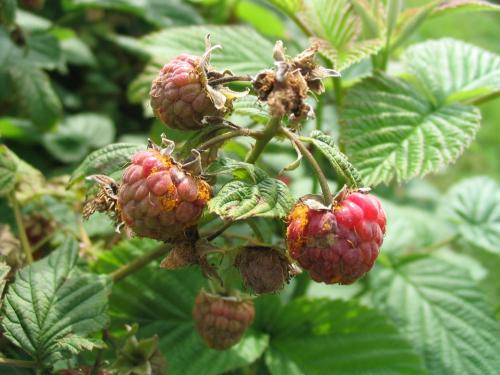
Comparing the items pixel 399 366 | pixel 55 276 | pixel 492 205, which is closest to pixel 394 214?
pixel 492 205

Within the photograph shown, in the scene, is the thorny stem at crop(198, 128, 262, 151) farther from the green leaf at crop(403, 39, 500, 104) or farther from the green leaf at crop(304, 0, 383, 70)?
the green leaf at crop(403, 39, 500, 104)

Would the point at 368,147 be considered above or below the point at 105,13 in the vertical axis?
above

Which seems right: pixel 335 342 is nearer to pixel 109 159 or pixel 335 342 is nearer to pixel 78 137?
pixel 109 159

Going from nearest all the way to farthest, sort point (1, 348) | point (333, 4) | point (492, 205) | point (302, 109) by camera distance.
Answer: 1. point (302, 109)
2. point (1, 348)
3. point (333, 4)
4. point (492, 205)

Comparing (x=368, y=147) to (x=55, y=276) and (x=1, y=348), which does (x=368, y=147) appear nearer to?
(x=55, y=276)

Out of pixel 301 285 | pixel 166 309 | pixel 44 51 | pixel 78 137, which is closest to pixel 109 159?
pixel 166 309

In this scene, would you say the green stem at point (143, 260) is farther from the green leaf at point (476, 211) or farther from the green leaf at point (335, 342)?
the green leaf at point (476, 211)
